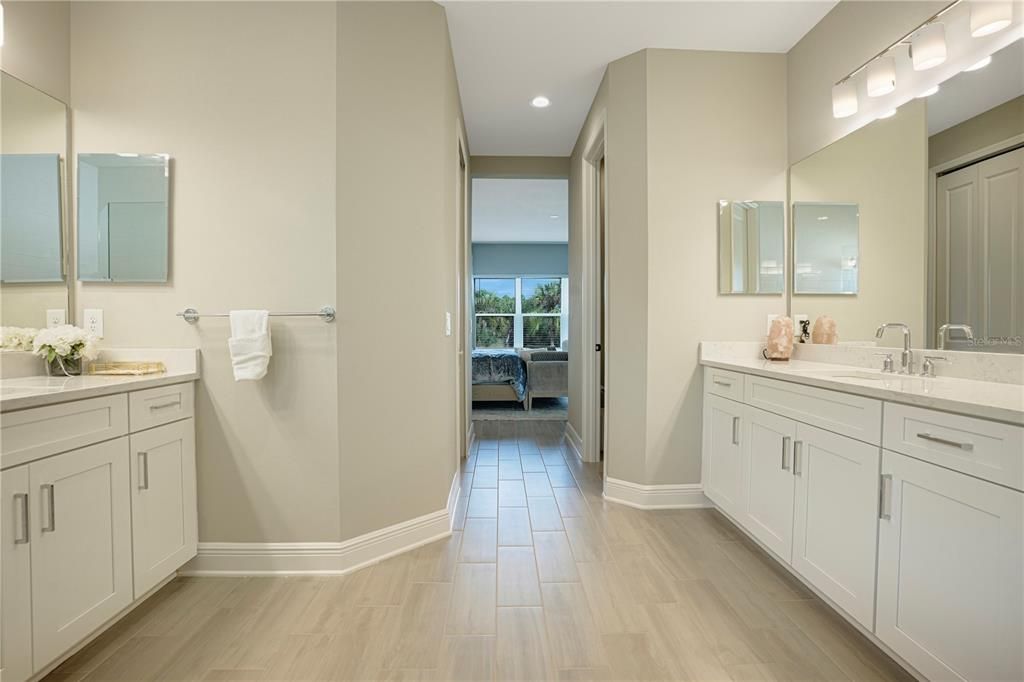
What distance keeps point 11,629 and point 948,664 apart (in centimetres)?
239

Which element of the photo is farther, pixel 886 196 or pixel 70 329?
pixel 886 196

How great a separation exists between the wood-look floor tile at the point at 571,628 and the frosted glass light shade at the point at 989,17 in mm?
2490

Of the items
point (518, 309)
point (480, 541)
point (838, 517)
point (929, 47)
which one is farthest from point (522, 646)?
point (518, 309)

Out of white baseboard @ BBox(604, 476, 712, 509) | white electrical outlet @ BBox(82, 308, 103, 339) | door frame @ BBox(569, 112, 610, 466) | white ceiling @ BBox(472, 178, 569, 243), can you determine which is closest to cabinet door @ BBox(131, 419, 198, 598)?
white electrical outlet @ BBox(82, 308, 103, 339)

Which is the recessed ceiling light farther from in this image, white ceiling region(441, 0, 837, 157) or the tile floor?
the tile floor

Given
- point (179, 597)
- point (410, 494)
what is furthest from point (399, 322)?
point (179, 597)

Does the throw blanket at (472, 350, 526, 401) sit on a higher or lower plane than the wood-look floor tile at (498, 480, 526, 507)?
higher

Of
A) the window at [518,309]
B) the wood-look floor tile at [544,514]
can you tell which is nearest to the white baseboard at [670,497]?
the wood-look floor tile at [544,514]

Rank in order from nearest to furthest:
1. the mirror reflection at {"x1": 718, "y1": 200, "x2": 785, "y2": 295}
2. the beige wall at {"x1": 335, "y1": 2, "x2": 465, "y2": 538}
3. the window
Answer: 1. the beige wall at {"x1": 335, "y1": 2, "x2": 465, "y2": 538}
2. the mirror reflection at {"x1": 718, "y1": 200, "x2": 785, "y2": 295}
3. the window

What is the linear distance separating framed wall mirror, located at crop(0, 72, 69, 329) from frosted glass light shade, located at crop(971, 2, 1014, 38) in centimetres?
352

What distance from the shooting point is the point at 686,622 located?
1.72 metres

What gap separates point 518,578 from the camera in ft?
6.65

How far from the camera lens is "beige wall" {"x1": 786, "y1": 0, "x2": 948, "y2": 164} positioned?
2.13 m

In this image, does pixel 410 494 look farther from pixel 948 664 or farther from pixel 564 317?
pixel 564 317
